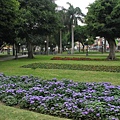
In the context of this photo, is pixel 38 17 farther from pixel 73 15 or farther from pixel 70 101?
pixel 70 101

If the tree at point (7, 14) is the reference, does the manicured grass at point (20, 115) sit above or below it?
below

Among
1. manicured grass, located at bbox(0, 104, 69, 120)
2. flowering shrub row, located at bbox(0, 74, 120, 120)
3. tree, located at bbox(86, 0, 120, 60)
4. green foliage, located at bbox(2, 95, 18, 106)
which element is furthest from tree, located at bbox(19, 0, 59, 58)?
manicured grass, located at bbox(0, 104, 69, 120)

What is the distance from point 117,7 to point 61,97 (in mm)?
21687

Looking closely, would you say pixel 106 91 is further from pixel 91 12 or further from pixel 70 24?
pixel 70 24

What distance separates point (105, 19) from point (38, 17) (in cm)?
931

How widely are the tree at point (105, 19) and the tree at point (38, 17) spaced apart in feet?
18.5

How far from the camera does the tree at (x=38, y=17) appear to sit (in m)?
30.3

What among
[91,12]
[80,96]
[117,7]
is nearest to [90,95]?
[80,96]

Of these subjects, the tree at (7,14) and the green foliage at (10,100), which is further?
the tree at (7,14)

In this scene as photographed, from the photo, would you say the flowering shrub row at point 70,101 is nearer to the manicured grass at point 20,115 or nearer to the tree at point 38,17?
the manicured grass at point 20,115

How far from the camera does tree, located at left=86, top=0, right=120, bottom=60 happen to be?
26062 mm

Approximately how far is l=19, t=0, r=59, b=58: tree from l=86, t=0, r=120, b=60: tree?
18.5 feet

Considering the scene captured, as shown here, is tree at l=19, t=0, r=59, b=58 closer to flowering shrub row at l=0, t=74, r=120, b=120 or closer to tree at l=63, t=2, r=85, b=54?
tree at l=63, t=2, r=85, b=54

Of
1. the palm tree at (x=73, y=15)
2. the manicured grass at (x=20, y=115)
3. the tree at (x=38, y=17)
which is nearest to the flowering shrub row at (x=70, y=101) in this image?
the manicured grass at (x=20, y=115)
